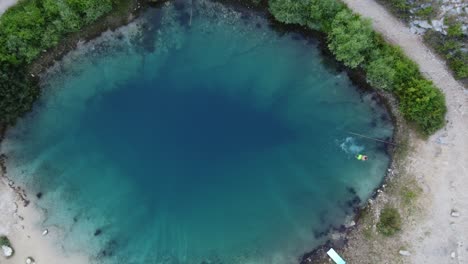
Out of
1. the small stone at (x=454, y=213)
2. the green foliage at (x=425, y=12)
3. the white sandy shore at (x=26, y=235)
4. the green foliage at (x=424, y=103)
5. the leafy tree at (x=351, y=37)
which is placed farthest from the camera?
the white sandy shore at (x=26, y=235)

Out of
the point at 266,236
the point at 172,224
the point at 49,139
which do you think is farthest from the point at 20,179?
the point at 266,236

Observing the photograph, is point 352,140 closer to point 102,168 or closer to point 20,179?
point 102,168

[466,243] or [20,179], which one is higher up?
[466,243]

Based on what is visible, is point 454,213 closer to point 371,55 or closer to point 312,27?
point 371,55

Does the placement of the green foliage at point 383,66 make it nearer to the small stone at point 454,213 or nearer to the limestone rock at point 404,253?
the small stone at point 454,213

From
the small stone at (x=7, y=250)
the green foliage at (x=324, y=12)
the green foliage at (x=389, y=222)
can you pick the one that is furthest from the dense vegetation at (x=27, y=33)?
the green foliage at (x=389, y=222)

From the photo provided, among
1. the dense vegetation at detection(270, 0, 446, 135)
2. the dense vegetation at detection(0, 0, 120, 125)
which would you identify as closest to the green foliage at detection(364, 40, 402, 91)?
the dense vegetation at detection(270, 0, 446, 135)

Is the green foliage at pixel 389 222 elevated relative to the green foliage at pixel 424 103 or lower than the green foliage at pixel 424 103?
lower
